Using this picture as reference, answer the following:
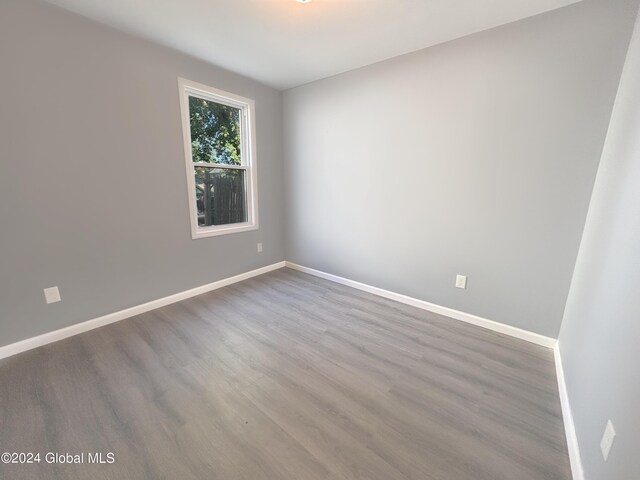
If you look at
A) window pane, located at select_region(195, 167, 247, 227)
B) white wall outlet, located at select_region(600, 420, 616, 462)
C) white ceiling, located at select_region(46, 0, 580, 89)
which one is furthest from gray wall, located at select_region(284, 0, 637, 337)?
white wall outlet, located at select_region(600, 420, 616, 462)

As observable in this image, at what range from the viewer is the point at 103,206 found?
2.18 m

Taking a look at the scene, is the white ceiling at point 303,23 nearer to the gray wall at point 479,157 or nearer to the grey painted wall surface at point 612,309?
the gray wall at point 479,157

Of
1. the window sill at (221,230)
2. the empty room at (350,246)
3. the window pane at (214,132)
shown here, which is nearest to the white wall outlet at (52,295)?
the empty room at (350,246)

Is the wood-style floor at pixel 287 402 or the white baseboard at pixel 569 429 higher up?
the white baseboard at pixel 569 429

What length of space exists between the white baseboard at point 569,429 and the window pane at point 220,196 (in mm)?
3277

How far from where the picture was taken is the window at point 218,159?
8.87 feet

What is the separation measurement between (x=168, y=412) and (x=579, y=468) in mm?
1984

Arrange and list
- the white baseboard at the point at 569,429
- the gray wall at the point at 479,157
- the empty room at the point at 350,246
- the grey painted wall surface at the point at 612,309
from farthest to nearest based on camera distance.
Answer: the gray wall at the point at 479,157 → the empty room at the point at 350,246 → the white baseboard at the point at 569,429 → the grey painted wall surface at the point at 612,309

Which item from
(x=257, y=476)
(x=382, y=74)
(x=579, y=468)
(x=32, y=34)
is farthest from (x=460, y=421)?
(x=32, y=34)

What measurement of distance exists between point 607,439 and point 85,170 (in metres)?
3.37

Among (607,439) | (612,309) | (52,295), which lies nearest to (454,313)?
(612,309)

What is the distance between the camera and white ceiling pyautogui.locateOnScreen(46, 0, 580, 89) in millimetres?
1754

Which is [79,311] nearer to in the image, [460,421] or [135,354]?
[135,354]

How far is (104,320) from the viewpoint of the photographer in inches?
89.7
